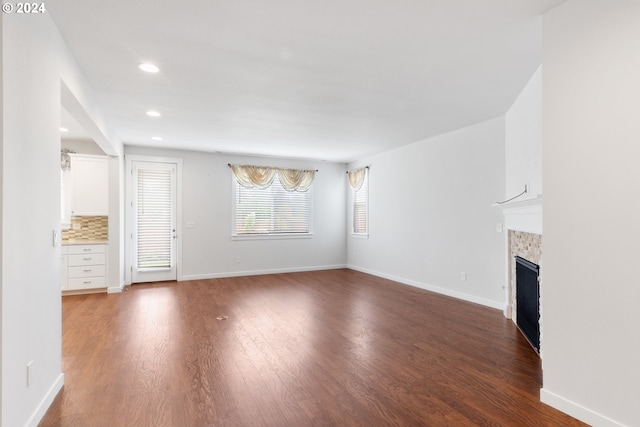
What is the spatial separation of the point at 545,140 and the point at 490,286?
2985 millimetres

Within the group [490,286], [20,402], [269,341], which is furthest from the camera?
[490,286]

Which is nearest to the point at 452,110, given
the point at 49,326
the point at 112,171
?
the point at 49,326

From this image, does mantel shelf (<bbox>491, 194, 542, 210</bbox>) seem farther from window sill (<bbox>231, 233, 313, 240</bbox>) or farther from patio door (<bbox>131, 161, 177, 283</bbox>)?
patio door (<bbox>131, 161, 177, 283</bbox>)

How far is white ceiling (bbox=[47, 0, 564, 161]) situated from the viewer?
2201mm

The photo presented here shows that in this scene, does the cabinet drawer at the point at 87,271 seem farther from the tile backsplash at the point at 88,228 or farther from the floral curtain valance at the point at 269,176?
the floral curtain valance at the point at 269,176

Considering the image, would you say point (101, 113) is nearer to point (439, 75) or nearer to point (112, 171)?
point (112, 171)

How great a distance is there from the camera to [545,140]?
2.26 metres

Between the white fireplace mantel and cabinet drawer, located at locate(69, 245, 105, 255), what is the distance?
606 centimetres

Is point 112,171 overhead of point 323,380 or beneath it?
overhead

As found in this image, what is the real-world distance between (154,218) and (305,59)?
505 cm

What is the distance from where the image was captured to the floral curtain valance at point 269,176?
7.18 meters

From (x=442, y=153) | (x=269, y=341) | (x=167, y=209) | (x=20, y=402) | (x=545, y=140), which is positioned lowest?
(x=269, y=341)

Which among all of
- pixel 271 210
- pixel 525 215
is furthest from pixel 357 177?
pixel 525 215

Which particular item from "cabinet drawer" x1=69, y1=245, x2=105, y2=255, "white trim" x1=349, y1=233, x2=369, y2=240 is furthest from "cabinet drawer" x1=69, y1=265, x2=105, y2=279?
"white trim" x1=349, y1=233, x2=369, y2=240
